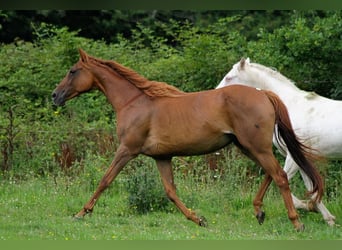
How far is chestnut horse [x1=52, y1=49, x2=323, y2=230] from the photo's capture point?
21.7 feet

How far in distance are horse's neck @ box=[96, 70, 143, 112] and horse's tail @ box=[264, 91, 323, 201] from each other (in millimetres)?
1583

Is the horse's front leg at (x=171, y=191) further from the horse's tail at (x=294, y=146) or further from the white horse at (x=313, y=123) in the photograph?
the white horse at (x=313, y=123)

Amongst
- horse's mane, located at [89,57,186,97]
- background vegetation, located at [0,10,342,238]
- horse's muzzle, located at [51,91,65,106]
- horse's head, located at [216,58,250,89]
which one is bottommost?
background vegetation, located at [0,10,342,238]

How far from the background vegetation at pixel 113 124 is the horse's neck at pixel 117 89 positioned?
100 cm

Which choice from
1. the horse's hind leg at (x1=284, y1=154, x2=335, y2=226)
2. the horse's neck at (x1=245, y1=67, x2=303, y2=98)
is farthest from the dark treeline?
the horse's hind leg at (x1=284, y1=154, x2=335, y2=226)

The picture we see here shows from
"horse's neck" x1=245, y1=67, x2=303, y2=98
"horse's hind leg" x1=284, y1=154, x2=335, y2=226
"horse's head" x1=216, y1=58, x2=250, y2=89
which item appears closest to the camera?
"horse's hind leg" x1=284, y1=154, x2=335, y2=226

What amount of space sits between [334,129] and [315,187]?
34.0 inches

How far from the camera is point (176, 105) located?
708cm

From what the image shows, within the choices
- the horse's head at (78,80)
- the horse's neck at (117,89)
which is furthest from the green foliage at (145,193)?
the horse's head at (78,80)

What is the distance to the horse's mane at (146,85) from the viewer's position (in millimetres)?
7352

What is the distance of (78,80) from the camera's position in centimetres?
768

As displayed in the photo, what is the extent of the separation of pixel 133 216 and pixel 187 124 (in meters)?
1.31

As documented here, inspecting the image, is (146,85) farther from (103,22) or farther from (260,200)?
(103,22)

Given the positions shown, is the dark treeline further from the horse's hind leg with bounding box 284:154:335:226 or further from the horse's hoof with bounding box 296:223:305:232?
the horse's hoof with bounding box 296:223:305:232
